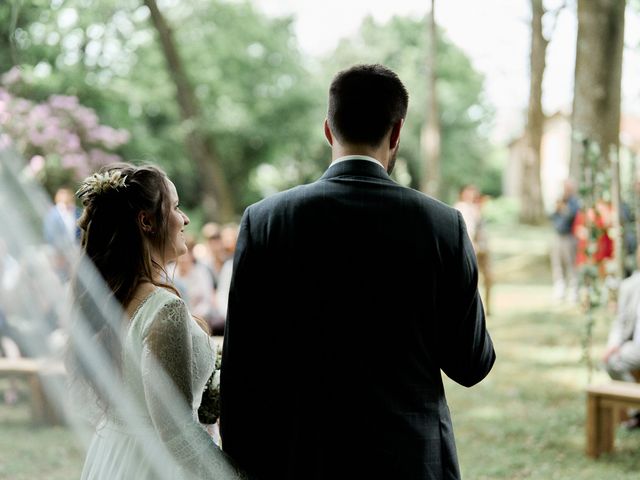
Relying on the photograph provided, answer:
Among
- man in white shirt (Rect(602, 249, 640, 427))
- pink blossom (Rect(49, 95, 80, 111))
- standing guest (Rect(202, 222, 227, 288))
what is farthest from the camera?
pink blossom (Rect(49, 95, 80, 111))

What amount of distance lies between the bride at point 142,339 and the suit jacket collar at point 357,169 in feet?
1.97

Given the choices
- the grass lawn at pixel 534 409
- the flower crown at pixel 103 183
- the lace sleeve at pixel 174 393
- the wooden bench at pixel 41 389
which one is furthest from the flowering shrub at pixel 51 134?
the lace sleeve at pixel 174 393

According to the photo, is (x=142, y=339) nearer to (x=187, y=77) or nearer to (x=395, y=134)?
(x=395, y=134)

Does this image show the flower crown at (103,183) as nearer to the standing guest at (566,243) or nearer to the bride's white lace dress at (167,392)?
the bride's white lace dress at (167,392)

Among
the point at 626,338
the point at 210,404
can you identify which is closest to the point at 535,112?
the point at 626,338

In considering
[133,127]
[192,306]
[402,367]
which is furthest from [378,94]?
[133,127]

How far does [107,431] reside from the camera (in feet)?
7.66

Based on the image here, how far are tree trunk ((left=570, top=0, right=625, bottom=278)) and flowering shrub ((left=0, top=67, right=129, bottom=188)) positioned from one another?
8256mm

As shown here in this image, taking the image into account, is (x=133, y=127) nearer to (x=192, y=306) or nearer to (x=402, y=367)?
(x=192, y=306)

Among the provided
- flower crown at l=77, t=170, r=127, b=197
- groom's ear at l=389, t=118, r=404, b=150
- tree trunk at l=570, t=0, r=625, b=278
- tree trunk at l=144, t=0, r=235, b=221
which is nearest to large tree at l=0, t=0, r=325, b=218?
tree trunk at l=144, t=0, r=235, b=221

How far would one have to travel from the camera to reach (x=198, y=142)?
16.8 m

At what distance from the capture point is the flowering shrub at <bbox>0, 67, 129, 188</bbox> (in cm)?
1290

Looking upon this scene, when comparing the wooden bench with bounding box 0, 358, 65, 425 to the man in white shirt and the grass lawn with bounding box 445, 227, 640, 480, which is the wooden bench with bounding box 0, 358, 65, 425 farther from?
the man in white shirt

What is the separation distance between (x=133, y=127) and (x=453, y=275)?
1818 centimetres
